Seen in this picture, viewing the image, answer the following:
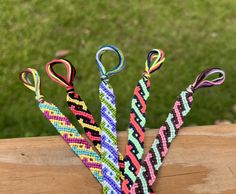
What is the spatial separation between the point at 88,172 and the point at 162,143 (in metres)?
0.24

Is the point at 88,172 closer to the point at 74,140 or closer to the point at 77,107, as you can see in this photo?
the point at 74,140

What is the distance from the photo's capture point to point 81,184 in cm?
105

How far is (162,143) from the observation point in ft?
3.78

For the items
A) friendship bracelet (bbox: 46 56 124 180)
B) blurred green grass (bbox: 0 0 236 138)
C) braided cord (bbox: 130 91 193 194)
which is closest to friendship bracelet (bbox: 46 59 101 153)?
friendship bracelet (bbox: 46 56 124 180)

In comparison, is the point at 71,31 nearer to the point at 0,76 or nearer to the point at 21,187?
the point at 0,76

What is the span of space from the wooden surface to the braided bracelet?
22 millimetres

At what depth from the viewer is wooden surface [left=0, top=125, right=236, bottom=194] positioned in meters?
1.04

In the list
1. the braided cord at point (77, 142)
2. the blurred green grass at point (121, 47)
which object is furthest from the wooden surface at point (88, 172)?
the blurred green grass at point (121, 47)

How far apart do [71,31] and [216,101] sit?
3.31ft

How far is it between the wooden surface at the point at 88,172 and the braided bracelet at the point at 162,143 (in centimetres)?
2

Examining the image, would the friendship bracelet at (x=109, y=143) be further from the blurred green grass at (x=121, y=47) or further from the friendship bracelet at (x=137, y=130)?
the blurred green grass at (x=121, y=47)

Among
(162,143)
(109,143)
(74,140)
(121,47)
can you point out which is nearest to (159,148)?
(162,143)

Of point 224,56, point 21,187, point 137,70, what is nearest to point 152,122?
point 137,70

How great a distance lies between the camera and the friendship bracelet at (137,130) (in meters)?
1.08
